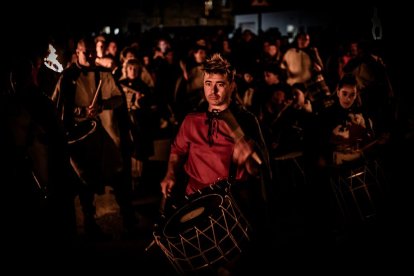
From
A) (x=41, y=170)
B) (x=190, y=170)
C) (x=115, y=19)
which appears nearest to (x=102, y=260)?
(x=190, y=170)

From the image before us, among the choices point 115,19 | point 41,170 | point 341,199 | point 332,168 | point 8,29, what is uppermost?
point 115,19

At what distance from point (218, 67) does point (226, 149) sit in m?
0.73

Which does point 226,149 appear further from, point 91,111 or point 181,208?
point 91,111

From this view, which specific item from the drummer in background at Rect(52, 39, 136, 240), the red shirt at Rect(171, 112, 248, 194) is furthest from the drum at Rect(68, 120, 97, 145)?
the red shirt at Rect(171, 112, 248, 194)

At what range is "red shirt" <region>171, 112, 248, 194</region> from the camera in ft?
14.0

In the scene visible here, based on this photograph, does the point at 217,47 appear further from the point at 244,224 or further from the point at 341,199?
the point at 244,224

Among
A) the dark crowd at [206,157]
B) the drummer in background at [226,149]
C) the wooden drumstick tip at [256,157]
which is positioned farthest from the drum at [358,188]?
the wooden drumstick tip at [256,157]

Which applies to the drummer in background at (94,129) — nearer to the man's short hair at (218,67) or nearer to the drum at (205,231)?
the man's short hair at (218,67)

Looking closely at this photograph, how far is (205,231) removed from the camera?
12.3 feet

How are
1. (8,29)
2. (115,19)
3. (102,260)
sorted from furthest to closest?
(115,19) < (102,260) < (8,29)

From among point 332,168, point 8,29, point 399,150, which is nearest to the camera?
point 8,29

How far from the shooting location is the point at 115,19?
136 feet

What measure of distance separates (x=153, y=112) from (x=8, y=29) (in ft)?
22.4

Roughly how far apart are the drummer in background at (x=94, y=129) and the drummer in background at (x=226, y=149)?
204 centimetres
